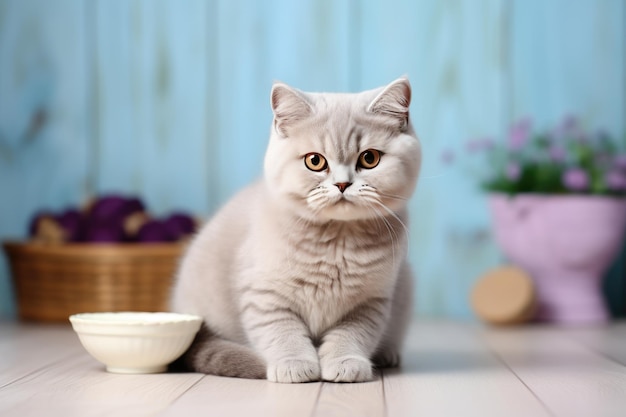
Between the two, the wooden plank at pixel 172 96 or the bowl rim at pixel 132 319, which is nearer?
the bowl rim at pixel 132 319

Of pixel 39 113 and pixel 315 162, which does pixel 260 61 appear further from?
pixel 315 162

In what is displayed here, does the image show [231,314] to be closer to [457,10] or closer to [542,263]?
[542,263]

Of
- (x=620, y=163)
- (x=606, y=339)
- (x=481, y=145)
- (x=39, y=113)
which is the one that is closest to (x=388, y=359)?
(x=606, y=339)

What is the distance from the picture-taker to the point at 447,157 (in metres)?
2.63

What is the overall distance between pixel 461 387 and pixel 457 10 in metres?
1.62

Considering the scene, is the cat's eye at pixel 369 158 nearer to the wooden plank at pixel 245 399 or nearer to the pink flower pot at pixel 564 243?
the wooden plank at pixel 245 399

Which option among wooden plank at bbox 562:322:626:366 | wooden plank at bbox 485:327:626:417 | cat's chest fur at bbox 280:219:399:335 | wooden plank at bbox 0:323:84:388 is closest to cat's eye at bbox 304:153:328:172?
cat's chest fur at bbox 280:219:399:335

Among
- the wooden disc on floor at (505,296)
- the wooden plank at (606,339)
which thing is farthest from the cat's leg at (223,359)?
the wooden disc on floor at (505,296)

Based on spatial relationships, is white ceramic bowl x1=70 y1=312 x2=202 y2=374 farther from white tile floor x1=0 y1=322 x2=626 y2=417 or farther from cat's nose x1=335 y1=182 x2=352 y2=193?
cat's nose x1=335 y1=182 x2=352 y2=193

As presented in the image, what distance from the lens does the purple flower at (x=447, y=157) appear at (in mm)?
2634

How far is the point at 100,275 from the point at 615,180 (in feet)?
4.97

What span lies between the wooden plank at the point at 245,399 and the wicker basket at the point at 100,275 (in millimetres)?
948

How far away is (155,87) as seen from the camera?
8.96 feet

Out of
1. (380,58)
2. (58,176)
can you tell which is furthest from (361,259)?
(58,176)
